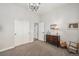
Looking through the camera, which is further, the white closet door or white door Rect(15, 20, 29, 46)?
white door Rect(15, 20, 29, 46)

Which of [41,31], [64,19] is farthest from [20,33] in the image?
[64,19]

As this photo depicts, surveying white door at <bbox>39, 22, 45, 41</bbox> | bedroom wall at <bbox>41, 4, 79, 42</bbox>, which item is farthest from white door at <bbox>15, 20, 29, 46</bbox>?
bedroom wall at <bbox>41, 4, 79, 42</bbox>

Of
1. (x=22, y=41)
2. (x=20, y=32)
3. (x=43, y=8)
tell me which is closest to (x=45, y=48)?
(x=22, y=41)

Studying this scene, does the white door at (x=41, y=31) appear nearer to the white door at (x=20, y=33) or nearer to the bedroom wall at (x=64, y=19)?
the bedroom wall at (x=64, y=19)

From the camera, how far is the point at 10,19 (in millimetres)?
3342

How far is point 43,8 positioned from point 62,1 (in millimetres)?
679

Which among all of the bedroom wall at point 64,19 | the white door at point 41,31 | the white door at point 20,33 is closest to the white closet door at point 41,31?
the white door at point 41,31

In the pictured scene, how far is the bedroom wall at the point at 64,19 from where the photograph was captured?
2.63 metres

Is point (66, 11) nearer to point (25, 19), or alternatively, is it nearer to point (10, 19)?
point (25, 19)

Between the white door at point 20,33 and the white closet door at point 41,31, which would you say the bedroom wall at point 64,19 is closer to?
the white closet door at point 41,31

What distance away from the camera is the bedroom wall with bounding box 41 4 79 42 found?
2627 mm

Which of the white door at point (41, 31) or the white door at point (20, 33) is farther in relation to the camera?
the white door at point (20, 33)

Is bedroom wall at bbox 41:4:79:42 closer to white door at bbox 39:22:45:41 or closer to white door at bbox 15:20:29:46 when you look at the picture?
white door at bbox 39:22:45:41

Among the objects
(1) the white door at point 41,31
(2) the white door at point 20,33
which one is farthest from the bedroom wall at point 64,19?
(2) the white door at point 20,33
